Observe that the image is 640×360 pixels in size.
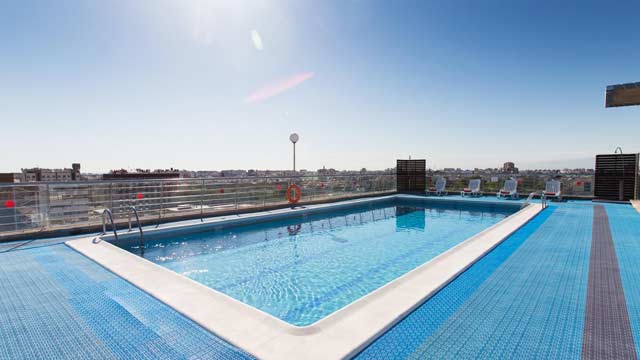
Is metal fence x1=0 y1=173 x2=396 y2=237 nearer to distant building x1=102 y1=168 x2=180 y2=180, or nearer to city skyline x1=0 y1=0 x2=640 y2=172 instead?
city skyline x1=0 y1=0 x2=640 y2=172

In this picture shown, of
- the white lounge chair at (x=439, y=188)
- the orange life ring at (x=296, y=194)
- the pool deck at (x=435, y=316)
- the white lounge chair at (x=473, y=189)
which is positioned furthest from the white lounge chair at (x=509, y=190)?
the pool deck at (x=435, y=316)

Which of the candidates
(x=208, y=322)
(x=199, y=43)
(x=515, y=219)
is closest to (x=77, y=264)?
(x=208, y=322)

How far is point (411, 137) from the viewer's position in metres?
15.8

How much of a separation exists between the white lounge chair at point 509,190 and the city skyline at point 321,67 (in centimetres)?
252

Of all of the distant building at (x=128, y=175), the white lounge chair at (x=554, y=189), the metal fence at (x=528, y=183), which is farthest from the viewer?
the distant building at (x=128, y=175)

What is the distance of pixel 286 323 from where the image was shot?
2168 mm

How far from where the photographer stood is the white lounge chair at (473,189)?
12.0 m

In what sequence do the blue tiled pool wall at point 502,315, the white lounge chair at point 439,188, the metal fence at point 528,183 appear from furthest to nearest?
the white lounge chair at point 439,188
the metal fence at point 528,183
the blue tiled pool wall at point 502,315

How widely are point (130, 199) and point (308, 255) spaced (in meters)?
4.01

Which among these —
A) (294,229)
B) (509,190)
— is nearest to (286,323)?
(294,229)

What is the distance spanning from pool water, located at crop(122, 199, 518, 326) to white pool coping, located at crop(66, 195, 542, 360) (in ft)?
2.46

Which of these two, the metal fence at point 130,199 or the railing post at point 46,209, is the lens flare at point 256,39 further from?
the railing post at point 46,209

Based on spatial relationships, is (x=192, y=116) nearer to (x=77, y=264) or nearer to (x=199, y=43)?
(x=199, y=43)

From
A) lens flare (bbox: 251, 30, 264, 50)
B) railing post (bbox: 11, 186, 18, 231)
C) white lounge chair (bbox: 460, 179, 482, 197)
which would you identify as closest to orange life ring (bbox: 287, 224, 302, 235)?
railing post (bbox: 11, 186, 18, 231)
